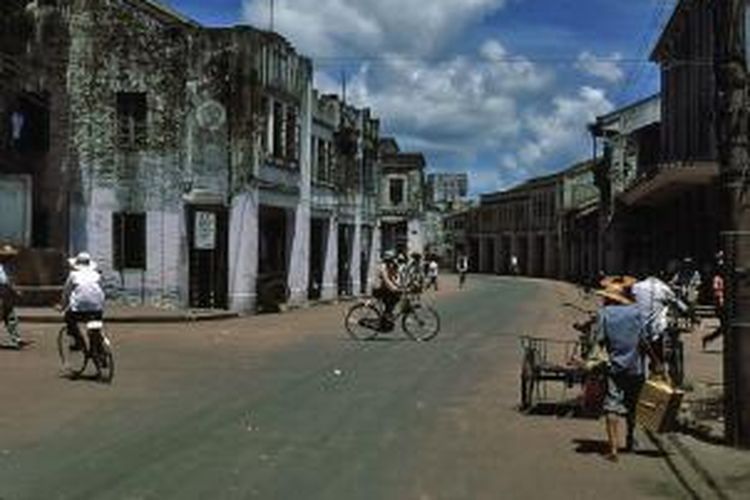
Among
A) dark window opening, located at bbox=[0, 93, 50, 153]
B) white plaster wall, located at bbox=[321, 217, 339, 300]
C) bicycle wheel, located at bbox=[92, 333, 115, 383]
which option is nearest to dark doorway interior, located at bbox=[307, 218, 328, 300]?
white plaster wall, located at bbox=[321, 217, 339, 300]

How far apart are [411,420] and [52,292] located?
22676mm

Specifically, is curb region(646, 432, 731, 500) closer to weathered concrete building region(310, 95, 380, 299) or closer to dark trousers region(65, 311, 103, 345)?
dark trousers region(65, 311, 103, 345)

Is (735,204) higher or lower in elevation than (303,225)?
lower

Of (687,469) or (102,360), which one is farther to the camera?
(102,360)

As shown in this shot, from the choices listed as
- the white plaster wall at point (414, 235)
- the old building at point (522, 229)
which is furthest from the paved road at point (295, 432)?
the old building at point (522, 229)

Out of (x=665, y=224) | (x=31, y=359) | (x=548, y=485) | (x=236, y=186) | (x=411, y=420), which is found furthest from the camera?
(x=665, y=224)

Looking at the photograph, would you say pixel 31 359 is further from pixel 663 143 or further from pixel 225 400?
pixel 663 143

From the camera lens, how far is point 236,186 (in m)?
39.6

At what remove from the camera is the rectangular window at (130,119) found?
3872cm

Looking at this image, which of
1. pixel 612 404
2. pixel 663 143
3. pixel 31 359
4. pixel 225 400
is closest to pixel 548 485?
pixel 612 404

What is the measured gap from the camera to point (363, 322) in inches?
1149

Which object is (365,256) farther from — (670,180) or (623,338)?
(623,338)

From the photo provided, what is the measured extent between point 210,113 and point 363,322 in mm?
11929

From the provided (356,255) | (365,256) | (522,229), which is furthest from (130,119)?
(522,229)
